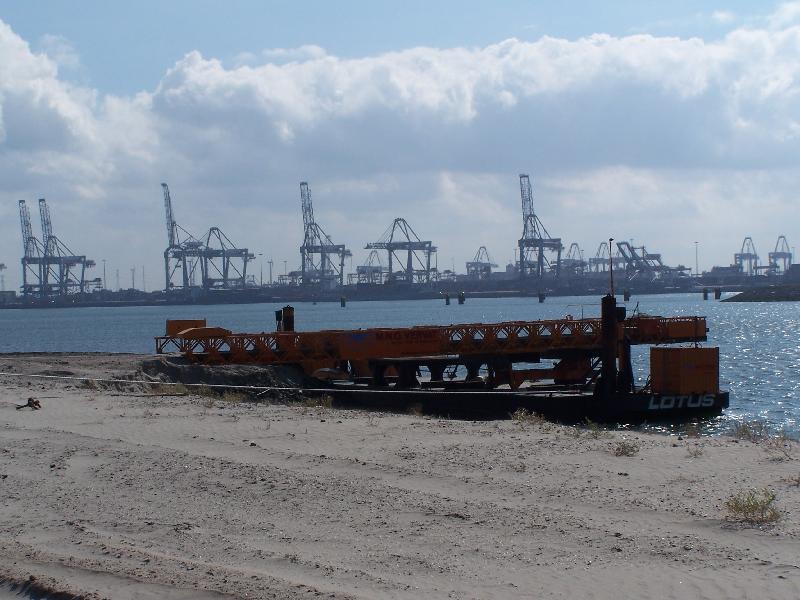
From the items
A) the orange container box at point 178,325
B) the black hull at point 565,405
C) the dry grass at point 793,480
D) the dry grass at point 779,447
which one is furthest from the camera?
the orange container box at point 178,325

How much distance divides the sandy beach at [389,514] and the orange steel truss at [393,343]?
13.5 m

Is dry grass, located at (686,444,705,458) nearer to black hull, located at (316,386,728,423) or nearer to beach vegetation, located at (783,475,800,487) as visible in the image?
beach vegetation, located at (783,475,800,487)

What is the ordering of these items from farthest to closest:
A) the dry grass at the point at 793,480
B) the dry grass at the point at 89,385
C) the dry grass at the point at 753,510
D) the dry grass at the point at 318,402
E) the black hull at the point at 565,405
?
the dry grass at the point at 89,385 → the black hull at the point at 565,405 → the dry grass at the point at 318,402 → the dry grass at the point at 793,480 → the dry grass at the point at 753,510

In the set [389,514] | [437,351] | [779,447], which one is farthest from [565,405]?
[389,514]

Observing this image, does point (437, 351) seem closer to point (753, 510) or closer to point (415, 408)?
point (415, 408)

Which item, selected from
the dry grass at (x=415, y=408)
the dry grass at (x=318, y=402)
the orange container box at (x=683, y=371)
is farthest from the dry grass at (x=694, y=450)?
the orange container box at (x=683, y=371)

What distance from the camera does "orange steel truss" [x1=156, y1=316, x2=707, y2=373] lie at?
93.0ft

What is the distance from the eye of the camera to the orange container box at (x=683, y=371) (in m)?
23.0

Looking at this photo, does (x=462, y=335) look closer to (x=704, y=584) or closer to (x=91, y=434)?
(x=91, y=434)

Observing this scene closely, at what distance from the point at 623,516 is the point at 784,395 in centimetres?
2436

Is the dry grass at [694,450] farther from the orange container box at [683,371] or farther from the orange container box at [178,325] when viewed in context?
the orange container box at [178,325]

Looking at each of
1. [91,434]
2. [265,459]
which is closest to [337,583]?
[265,459]

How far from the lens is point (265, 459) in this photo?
464 inches

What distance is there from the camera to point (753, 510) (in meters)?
8.55
